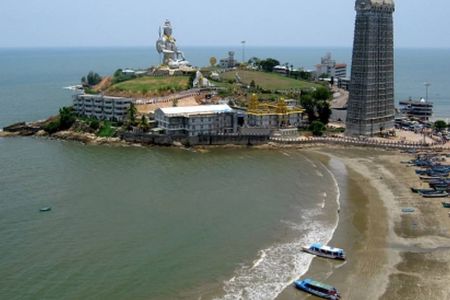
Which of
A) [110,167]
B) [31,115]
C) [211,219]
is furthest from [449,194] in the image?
[31,115]

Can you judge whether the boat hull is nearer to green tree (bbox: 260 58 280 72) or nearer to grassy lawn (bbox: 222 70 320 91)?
grassy lawn (bbox: 222 70 320 91)

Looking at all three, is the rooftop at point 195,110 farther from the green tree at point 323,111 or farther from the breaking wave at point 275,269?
the breaking wave at point 275,269

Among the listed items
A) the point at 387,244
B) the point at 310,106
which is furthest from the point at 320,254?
the point at 310,106

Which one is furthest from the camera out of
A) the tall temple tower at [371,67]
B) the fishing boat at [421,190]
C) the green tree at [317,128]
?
the green tree at [317,128]

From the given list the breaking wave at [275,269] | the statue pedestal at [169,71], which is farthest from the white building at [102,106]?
the breaking wave at [275,269]

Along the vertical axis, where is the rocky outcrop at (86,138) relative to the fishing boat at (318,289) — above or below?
above

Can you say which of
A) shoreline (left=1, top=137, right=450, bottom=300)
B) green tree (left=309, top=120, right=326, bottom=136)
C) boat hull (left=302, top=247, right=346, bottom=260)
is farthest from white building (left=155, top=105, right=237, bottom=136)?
boat hull (left=302, top=247, right=346, bottom=260)

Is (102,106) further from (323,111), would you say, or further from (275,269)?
(275,269)
